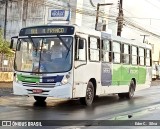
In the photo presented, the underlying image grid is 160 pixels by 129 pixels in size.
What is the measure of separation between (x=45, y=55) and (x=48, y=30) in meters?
0.94

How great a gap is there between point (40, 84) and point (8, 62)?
59.9 feet

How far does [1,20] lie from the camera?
6181 cm

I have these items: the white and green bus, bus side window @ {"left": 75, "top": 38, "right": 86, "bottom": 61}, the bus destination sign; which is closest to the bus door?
the white and green bus

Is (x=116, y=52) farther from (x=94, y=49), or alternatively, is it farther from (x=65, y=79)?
(x=65, y=79)

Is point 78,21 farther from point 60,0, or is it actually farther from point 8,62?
point 8,62

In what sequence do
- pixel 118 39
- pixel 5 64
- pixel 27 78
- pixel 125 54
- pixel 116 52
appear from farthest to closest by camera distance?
pixel 5 64
pixel 125 54
pixel 118 39
pixel 116 52
pixel 27 78

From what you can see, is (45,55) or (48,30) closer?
(45,55)

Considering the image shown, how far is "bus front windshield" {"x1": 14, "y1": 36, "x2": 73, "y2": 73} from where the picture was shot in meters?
14.8

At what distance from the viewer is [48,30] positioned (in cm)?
1526

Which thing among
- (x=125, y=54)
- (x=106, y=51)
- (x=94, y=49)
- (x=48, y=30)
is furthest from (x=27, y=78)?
(x=125, y=54)

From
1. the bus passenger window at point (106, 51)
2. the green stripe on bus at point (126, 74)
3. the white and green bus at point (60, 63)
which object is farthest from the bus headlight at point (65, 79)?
the green stripe on bus at point (126, 74)

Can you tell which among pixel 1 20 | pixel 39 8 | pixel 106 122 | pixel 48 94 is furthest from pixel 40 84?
pixel 1 20

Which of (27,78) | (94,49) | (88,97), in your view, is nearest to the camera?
(27,78)

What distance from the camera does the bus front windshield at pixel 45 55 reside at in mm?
14750
